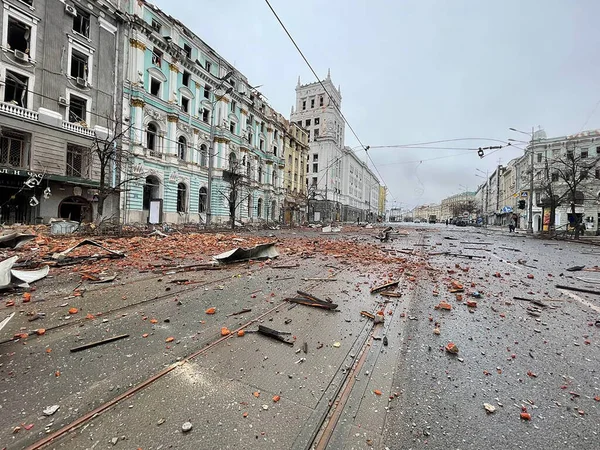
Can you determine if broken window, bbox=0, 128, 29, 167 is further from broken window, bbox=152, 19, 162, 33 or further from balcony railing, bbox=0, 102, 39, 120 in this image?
Answer: broken window, bbox=152, 19, 162, 33

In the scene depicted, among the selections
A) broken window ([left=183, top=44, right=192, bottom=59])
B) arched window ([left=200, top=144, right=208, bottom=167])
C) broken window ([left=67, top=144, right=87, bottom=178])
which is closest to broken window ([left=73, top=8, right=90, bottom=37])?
broken window ([left=67, top=144, right=87, bottom=178])

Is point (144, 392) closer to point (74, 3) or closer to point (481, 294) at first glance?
point (481, 294)

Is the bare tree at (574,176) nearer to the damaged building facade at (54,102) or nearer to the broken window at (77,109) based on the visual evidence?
the damaged building facade at (54,102)

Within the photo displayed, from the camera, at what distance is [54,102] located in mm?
20344

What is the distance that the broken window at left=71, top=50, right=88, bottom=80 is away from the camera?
2220 centimetres

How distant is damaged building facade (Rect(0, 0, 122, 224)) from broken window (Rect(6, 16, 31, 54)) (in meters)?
0.06

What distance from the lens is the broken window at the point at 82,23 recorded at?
878 inches

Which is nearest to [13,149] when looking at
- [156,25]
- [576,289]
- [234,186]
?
[234,186]

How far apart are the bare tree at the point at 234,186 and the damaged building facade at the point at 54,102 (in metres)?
11.5

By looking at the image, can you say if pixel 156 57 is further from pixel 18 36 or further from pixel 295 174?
pixel 295 174

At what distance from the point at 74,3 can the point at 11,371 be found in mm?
30087

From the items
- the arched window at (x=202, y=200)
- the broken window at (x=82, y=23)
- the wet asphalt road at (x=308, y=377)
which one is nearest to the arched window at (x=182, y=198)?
the arched window at (x=202, y=200)

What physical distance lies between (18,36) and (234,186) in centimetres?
1931

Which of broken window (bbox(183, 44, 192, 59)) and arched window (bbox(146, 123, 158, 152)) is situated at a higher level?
broken window (bbox(183, 44, 192, 59))
